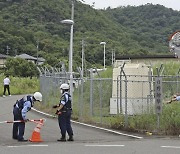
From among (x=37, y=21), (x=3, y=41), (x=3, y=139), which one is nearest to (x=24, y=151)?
A: (x=3, y=139)

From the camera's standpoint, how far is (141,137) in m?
13.3

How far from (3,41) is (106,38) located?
2662cm

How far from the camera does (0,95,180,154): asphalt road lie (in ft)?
33.3

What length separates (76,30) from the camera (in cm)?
7319

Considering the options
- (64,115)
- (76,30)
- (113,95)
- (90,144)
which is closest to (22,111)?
(64,115)

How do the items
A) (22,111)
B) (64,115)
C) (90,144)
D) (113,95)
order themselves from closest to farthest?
1. (90,144)
2. (22,111)
3. (64,115)
4. (113,95)

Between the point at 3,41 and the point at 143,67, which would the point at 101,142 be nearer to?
the point at 143,67

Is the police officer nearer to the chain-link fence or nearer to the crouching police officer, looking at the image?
the crouching police officer

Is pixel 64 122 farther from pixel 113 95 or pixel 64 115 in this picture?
pixel 113 95

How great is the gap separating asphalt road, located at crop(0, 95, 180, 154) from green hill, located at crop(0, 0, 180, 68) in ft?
173

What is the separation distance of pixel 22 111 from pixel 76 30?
6223 centimetres

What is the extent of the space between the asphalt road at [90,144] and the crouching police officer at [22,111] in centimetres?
24

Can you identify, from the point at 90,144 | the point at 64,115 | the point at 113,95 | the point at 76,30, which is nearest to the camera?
the point at 90,144

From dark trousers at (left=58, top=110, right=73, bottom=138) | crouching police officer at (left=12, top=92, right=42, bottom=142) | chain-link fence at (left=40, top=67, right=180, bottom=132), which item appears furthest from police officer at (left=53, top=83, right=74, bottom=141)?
chain-link fence at (left=40, top=67, right=180, bottom=132)
